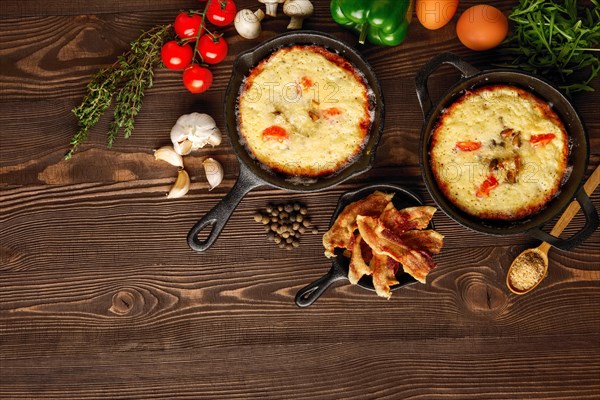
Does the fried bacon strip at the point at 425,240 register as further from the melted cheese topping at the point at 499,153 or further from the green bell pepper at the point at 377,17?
the green bell pepper at the point at 377,17

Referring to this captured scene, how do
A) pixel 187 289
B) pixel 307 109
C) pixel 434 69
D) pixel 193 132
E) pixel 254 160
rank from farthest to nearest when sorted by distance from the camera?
1. pixel 187 289
2. pixel 193 132
3. pixel 254 160
4. pixel 307 109
5. pixel 434 69

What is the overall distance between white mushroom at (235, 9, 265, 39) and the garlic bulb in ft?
1.73

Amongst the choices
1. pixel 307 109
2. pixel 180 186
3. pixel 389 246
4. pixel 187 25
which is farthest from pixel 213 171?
pixel 389 246

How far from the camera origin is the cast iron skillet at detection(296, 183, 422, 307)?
2.99 meters

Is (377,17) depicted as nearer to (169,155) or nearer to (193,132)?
(193,132)

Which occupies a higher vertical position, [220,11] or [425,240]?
[220,11]

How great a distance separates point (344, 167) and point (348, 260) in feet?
1.77


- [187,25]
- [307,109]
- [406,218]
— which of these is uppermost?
[187,25]

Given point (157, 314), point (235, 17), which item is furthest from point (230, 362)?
point (235, 17)

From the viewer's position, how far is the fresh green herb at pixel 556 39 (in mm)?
2777

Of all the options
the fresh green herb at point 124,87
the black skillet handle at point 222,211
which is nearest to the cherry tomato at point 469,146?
the black skillet handle at point 222,211

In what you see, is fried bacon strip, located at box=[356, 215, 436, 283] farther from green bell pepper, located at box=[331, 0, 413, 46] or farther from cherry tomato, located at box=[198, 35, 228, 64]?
cherry tomato, located at box=[198, 35, 228, 64]

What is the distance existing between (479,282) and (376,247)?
81cm

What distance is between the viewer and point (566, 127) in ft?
9.13
